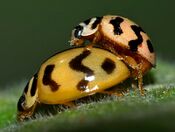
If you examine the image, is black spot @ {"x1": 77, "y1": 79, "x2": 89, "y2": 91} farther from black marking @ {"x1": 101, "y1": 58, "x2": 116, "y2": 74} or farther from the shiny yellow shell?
black marking @ {"x1": 101, "y1": 58, "x2": 116, "y2": 74}

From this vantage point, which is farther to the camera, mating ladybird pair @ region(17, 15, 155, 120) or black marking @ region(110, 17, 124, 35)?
black marking @ region(110, 17, 124, 35)

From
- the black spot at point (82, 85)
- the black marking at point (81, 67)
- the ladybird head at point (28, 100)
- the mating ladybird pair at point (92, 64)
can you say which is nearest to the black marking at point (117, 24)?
the mating ladybird pair at point (92, 64)

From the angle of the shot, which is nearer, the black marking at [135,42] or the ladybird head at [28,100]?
the ladybird head at [28,100]

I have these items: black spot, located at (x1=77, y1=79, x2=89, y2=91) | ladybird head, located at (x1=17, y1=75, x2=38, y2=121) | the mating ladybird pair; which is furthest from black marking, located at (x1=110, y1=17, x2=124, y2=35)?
ladybird head, located at (x1=17, y1=75, x2=38, y2=121)

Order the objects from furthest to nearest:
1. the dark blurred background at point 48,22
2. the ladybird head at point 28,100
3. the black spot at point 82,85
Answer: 1. the dark blurred background at point 48,22
2. the ladybird head at point 28,100
3. the black spot at point 82,85

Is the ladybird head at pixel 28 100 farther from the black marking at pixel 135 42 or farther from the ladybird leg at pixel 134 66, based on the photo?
the black marking at pixel 135 42

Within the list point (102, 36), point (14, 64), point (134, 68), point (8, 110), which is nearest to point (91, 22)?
point (102, 36)

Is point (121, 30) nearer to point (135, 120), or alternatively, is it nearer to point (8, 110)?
point (8, 110)

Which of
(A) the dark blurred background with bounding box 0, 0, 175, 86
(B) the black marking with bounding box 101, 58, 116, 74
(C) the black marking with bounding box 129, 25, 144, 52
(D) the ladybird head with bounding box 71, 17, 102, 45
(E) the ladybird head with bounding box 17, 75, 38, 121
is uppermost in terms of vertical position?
(D) the ladybird head with bounding box 71, 17, 102, 45
